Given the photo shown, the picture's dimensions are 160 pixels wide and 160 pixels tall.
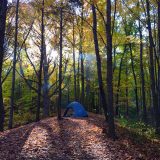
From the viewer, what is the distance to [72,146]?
9680 millimetres

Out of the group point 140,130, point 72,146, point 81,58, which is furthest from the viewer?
point 81,58

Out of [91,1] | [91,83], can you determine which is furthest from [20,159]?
[91,83]

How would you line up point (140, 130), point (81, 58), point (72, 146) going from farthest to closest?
point (81, 58)
point (140, 130)
point (72, 146)

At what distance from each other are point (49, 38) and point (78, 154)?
1582 centimetres

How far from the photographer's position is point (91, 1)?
1216cm

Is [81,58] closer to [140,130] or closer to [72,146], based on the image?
[140,130]

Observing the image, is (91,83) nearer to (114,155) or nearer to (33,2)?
(33,2)

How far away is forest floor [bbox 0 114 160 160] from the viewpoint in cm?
854

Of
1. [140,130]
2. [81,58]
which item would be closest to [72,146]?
[140,130]

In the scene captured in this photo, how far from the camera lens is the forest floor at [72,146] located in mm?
8539

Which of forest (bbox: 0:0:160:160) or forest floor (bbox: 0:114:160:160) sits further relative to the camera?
forest (bbox: 0:0:160:160)

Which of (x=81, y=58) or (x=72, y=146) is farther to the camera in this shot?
(x=81, y=58)

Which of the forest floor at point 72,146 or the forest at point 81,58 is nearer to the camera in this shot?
the forest floor at point 72,146

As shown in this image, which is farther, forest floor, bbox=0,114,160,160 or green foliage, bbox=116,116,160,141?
green foliage, bbox=116,116,160,141
